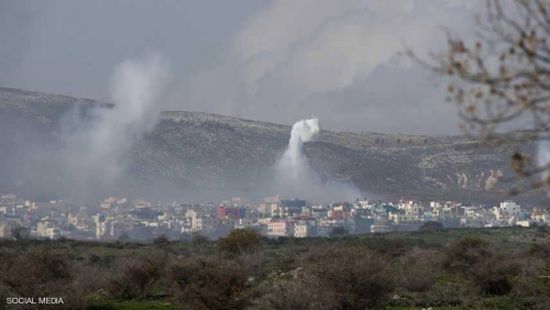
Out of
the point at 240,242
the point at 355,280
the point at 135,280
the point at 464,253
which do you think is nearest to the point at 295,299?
the point at 355,280

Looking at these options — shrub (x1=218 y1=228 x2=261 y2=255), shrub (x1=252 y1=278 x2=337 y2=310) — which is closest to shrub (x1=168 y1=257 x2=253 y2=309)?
shrub (x1=252 y1=278 x2=337 y2=310)

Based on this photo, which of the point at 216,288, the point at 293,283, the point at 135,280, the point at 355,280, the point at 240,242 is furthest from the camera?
the point at 240,242

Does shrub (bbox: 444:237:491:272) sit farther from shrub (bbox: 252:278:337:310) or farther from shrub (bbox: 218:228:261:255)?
shrub (bbox: 252:278:337:310)

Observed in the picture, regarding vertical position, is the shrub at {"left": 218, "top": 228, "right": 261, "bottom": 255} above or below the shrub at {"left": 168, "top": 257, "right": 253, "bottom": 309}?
above

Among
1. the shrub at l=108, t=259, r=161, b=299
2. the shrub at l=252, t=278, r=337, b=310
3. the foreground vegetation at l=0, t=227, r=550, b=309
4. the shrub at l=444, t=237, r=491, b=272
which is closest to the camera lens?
the shrub at l=252, t=278, r=337, b=310

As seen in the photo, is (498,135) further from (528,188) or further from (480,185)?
(480,185)

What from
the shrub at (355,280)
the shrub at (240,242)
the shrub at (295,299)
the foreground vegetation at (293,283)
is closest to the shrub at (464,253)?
the foreground vegetation at (293,283)

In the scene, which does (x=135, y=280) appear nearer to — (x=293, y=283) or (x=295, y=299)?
(x=293, y=283)

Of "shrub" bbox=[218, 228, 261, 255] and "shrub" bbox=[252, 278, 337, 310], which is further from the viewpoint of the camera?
"shrub" bbox=[218, 228, 261, 255]

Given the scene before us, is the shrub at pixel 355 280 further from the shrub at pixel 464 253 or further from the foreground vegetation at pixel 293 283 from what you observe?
the shrub at pixel 464 253

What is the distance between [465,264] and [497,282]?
7.01m

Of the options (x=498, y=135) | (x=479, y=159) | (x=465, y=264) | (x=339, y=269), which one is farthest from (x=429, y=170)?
(x=498, y=135)

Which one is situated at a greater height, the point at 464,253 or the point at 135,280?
the point at 464,253

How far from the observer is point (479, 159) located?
184m
